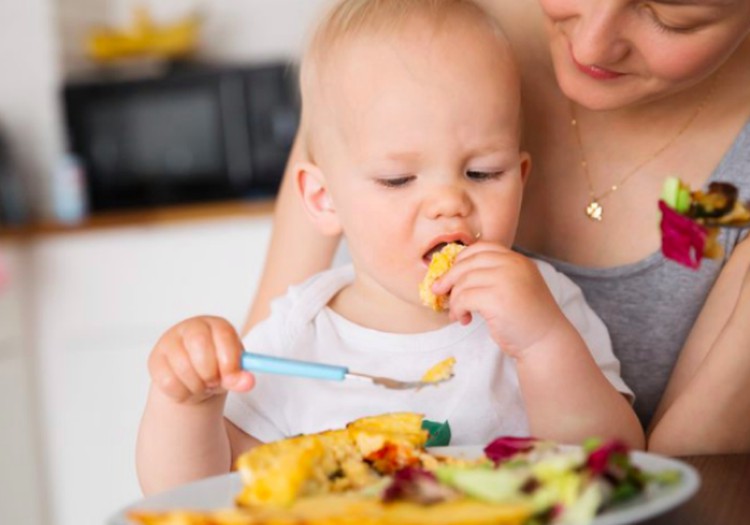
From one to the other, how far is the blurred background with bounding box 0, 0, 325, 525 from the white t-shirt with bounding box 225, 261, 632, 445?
2.05 metres

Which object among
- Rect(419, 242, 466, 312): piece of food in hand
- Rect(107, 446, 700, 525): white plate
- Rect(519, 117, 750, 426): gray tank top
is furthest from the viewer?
Rect(519, 117, 750, 426): gray tank top

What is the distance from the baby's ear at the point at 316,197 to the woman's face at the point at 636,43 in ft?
0.95

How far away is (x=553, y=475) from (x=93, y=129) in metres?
3.34

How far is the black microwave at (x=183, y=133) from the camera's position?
12.2ft

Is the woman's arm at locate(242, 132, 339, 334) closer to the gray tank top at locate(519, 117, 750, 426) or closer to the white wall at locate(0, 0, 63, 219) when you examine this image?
the gray tank top at locate(519, 117, 750, 426)

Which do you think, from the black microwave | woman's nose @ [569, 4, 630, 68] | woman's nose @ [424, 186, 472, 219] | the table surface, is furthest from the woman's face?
the black microwave

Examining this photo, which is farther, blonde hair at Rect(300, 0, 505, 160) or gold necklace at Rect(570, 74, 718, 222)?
gold necklace at Rect(570, 74, 718, 222)

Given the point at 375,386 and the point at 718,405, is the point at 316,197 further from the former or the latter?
the point at 718,405

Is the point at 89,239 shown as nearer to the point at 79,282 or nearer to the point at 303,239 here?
the point at 79,282

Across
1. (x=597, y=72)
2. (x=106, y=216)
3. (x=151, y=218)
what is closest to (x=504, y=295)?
(x=597, y=72)

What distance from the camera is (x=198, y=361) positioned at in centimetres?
102

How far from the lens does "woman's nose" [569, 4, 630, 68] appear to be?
45.1 inches

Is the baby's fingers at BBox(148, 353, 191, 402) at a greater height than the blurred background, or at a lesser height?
greater

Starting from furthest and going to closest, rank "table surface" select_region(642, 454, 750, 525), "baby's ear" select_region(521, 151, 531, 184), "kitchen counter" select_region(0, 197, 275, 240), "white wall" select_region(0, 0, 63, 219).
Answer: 1. "white wall" select_region(0, 0, 63, 219)
2. "kitchen counter" select_region(0, 197, 275, 240)
3. "baby's ear" select_region(521, 151, 531, 184)
4. "table surface" select_region(642, 454, 750, 525)
